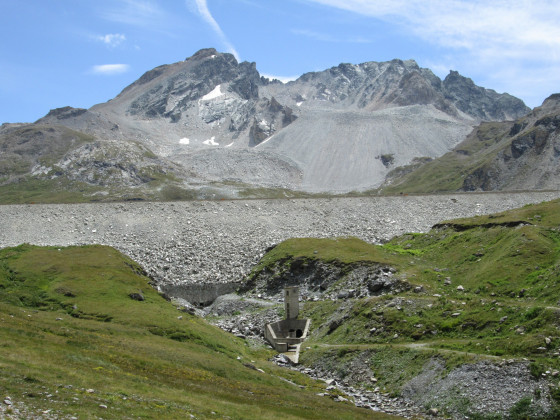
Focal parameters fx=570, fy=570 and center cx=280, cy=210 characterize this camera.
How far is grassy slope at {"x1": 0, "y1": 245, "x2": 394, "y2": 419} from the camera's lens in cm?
2339

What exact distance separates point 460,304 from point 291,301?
63.6ft

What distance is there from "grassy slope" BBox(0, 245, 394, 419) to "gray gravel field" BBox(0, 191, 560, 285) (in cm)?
1665

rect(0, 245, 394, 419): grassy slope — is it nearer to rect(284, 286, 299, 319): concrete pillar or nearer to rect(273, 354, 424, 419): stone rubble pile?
rect(273, 354, 424, 419): stone rubble pile

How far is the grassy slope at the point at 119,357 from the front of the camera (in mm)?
23391

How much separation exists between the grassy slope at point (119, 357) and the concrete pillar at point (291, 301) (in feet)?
22.6

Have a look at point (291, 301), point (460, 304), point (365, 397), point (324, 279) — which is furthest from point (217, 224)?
point (365, 397)

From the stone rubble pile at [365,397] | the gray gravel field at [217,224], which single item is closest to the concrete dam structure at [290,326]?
the stone rubble pile at [365,397]

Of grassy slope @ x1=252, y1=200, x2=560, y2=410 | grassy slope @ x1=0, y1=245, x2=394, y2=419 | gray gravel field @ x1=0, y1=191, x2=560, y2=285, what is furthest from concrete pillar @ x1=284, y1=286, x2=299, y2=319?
gray gravel field @ x1=0, y1=191, x2=560, y2=285

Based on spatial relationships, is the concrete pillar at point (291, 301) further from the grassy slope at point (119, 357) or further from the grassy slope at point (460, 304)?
the grassy slope at point (119, 357)

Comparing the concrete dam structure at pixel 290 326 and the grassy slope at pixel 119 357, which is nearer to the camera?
the grassy slope at pixel 119 357

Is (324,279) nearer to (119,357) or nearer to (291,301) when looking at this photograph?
(291,301)

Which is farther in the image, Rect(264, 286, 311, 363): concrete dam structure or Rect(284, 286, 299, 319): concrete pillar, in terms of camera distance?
Rect(284, 286, 299, 319): concrete pillar

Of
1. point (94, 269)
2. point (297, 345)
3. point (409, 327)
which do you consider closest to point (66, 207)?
point (94, 269)

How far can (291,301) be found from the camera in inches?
2298
